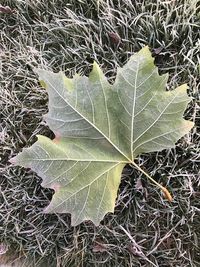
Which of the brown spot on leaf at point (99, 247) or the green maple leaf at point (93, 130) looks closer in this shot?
the green maple leaf at point (93, 130)

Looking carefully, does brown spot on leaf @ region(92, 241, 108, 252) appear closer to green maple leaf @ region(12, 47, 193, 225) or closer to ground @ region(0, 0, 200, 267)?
ground @ region(0, 0, 200, 267)

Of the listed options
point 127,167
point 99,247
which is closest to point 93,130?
point 127,167

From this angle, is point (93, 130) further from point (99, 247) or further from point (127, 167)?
point (99, 247)

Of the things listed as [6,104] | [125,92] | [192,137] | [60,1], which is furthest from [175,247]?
[60,1]

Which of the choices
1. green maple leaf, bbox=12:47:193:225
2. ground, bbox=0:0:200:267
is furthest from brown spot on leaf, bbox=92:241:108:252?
green maple leaf, bbox=12:47:193:225

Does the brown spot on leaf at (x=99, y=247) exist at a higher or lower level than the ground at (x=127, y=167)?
lower

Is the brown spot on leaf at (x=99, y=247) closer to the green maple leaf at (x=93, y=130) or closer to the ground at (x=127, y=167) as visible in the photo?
the ground at (x=127, y=167)

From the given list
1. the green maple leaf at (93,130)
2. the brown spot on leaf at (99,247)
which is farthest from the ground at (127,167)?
the green maple leaf at (93,130)
